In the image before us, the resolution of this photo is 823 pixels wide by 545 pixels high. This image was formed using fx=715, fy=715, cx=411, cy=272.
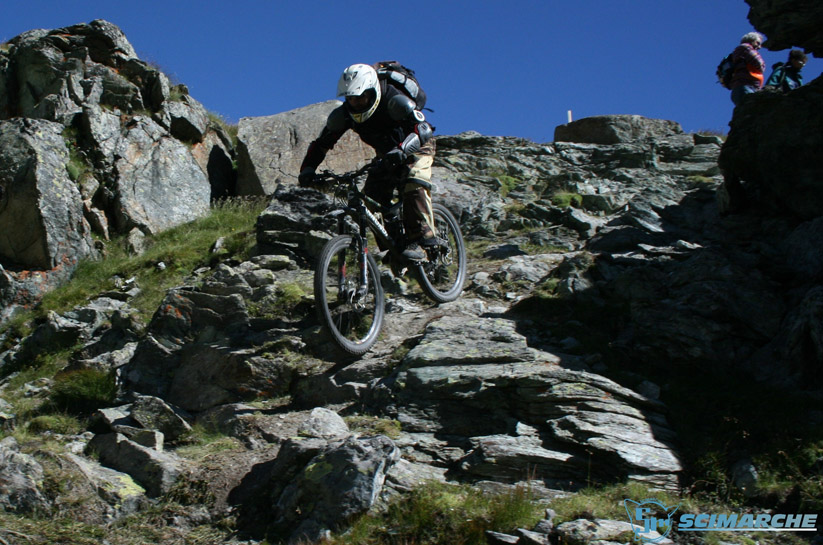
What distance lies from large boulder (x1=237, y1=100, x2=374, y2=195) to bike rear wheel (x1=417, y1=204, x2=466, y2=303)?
6271 mm

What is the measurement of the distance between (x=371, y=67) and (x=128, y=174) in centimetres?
855

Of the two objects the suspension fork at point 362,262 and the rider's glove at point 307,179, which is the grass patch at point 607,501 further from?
the rider's glove at point 307,179

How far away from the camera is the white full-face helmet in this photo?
7.20 meters

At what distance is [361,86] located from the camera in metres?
7.21

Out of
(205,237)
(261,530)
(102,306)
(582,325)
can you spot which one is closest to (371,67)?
(582,325)

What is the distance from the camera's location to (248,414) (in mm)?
6906

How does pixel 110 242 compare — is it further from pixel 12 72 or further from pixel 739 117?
pixel 739 117

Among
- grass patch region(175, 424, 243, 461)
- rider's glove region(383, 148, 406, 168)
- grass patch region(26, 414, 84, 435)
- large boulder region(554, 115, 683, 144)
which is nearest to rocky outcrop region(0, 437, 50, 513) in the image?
grass patch region(175, 424, 243, 461)

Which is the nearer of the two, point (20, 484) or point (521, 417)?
point (20, 484)

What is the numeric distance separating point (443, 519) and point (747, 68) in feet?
35.5

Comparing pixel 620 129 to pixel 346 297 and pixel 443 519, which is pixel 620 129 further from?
pixel 443 519

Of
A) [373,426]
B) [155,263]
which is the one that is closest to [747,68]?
[373,426]

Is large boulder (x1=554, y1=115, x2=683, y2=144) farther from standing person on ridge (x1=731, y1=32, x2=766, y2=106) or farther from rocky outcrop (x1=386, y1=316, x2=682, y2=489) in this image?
rocky outcrop (x1=386, y1=316, x2=682, y2=489)

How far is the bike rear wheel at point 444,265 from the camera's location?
8422mm
